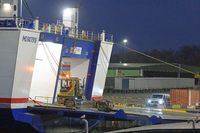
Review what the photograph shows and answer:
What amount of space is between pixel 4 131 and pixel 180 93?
2015cm

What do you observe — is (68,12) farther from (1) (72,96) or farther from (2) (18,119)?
(2) (18,119)

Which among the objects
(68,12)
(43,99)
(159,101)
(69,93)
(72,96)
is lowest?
(43,99)

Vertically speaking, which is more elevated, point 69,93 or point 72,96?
point 69,93

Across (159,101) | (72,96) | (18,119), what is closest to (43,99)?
(72,96)

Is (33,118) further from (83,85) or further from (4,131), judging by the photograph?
(83,85)

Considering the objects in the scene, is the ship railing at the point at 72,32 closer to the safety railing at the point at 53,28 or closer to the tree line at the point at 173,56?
the safety railing at the point at 53,28

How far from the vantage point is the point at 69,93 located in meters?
26.6

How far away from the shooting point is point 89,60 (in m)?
29.8

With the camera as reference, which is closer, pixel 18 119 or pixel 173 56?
pixel 18 119

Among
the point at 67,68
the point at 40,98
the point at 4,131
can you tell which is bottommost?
the point at 4,131

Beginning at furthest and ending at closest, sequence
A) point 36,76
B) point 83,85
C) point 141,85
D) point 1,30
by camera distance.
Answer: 1. point 141,85
2. point 83,85
3. point 36,76
4. point 1,30

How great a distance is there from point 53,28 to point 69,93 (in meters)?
3.50

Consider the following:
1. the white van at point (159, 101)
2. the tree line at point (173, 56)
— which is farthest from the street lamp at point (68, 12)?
the tree line at point (173, 56)

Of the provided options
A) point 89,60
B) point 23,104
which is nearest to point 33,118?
point 23,104
